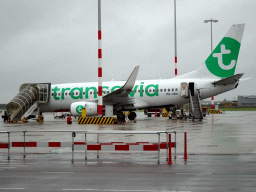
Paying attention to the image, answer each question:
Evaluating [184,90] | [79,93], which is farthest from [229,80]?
[79,93]

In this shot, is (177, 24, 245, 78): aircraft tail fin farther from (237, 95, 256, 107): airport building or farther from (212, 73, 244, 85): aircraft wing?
(237, 95, 256, 107): airport building

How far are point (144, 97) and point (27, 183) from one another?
32823mm

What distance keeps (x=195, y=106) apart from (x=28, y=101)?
673 inches

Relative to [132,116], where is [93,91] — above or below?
above

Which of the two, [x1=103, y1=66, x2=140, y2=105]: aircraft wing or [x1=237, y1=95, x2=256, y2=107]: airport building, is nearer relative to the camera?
[x1=103, y1=66, x2=140, y2=105]: aircraft wing

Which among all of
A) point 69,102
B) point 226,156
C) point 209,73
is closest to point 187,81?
point 209,73

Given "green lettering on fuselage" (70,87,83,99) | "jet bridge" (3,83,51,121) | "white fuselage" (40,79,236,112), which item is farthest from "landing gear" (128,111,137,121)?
"jet bridge" (3,83,51,121)

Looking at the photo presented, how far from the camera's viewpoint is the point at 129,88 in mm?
38781

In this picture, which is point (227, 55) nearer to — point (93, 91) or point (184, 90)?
point (184, 90)

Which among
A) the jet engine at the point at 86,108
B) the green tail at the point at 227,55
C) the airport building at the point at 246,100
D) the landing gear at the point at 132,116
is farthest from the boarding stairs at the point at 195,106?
the airport building at the point at 246,100

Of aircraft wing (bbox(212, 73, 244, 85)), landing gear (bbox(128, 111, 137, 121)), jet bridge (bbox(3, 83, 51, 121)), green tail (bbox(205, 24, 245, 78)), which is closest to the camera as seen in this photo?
aircraft wing (bbox(212, 73, 244, 85))

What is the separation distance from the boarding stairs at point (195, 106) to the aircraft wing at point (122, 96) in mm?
5964

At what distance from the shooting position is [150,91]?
41875 mm

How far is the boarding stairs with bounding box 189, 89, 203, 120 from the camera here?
4072cm
